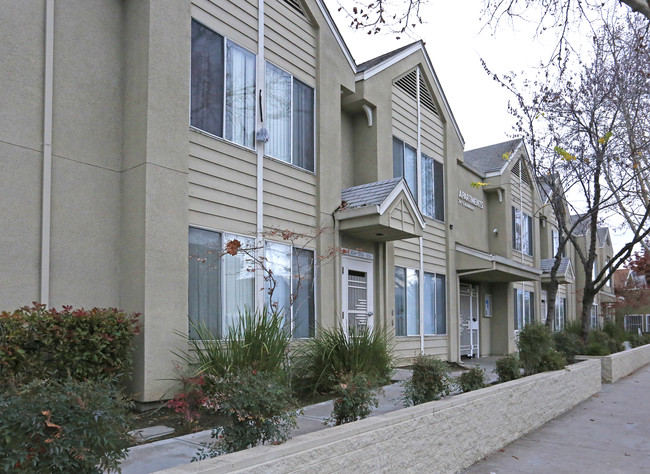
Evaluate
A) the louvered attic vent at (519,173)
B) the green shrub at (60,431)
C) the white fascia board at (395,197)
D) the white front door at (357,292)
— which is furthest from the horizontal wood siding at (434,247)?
the green shrub at (60,431)

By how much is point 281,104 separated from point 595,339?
38.3ft

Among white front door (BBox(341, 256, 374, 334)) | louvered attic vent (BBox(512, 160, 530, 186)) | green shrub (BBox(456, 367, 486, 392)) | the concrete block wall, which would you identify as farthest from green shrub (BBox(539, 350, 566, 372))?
louvered attic vent (BBox(512, 160, 530, 186))

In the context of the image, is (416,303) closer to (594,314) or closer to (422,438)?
(422,438)

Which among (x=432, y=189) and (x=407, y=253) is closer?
(x=407, y=253)

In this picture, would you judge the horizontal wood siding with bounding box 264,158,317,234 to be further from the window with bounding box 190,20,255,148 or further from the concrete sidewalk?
the concrete sidewalk

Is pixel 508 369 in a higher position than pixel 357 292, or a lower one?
lower

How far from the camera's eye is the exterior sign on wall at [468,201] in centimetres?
1834

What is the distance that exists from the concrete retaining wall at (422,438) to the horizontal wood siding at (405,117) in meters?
7.10

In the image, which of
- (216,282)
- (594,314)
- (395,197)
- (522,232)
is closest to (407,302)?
(395,197)

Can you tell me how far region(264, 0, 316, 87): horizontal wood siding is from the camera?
10.8 metres

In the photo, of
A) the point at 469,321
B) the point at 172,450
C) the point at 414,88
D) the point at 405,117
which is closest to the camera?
the point at 172,450

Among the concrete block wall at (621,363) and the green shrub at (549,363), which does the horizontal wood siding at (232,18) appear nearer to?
the green shrub at (549,363)

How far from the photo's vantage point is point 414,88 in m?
15.6

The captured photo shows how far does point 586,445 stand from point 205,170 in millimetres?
6548
